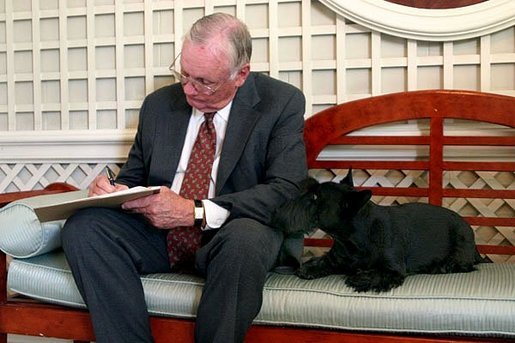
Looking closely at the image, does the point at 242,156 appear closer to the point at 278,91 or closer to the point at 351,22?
the point at 278,91

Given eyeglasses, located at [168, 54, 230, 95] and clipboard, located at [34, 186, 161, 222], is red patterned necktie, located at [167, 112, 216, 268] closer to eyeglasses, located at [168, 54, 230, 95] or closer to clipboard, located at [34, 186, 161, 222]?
eyeglasses, located at [168, 54, 230, 95]

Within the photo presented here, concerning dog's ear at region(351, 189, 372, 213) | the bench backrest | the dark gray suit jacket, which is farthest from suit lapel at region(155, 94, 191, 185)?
dog's ear at region(351, 189, 372, 213)

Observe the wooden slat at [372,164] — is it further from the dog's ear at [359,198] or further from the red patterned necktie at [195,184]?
the dog's ear at [359,198]

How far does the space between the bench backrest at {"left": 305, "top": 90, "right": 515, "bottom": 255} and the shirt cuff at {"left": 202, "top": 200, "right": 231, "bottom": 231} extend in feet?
1.55

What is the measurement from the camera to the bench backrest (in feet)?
6.12

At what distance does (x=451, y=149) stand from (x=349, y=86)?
0.37 meters

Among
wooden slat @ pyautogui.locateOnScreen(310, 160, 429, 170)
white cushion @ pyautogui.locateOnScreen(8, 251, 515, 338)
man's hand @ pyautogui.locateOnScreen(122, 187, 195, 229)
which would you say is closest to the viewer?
white cushion @ pyautogui.locateOnScreen(8, 251, 515, 338)

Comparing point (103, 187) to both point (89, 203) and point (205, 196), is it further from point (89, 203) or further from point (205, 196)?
point (205, 196)

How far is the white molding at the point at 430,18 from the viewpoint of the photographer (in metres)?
1.91

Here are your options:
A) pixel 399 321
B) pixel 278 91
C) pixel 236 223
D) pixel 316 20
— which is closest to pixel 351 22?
pixel 316 20

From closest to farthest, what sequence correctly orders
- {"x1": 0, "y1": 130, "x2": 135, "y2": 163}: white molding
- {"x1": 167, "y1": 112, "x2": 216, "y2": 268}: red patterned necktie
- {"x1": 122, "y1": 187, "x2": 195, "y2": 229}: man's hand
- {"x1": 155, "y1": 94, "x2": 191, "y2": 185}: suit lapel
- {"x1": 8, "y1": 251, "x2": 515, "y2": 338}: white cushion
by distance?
{"x1": 8, "y1": 251, "x2": 515, "y2": 338}: white cushion < {"x1": 122, "y1": 187, "x2": 195, "y2": 229}: man's hand < {"x1": 167, "y1": 112, "x2": 216, "y2": 268}: red patterned necktie < {"x1": 155, "y1": 94, "x2": 191, "y2": 185}: suit lapel < {"x1": 0, "y1": 130, "x2": 135, "y2": 163}: white molding

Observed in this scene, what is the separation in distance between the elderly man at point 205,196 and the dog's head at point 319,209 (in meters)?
0.07

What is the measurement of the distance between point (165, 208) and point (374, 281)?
513mm

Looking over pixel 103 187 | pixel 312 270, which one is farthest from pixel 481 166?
pixel 103 187
